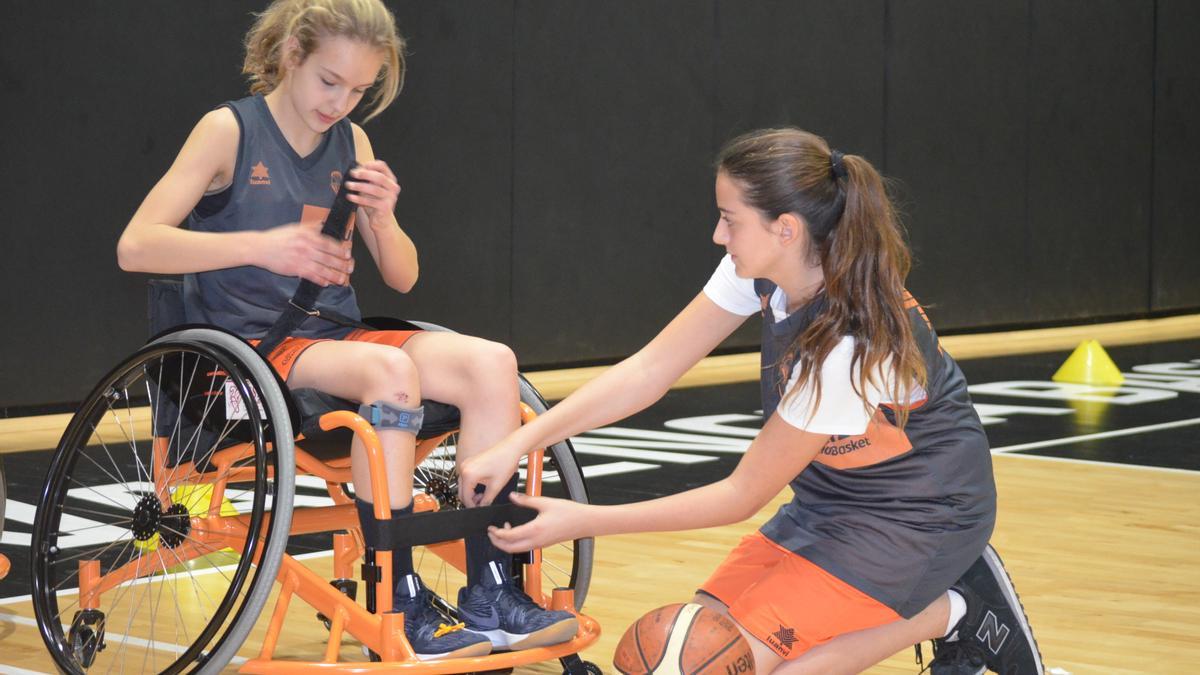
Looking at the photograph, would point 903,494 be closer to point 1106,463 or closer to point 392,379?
point 392,379

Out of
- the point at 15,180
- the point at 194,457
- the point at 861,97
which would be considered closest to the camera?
the point at 194,457

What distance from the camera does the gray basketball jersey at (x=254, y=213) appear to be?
254 cm

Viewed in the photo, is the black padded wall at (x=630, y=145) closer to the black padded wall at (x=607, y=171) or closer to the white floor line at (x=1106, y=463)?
the black padded wall at (x=607, y=171)

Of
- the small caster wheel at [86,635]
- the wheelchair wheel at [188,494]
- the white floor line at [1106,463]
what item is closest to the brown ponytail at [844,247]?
the wheelchair wheel at [188,494]

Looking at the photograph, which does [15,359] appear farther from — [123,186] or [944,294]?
[944,294]

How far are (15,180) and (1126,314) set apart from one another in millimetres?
7132

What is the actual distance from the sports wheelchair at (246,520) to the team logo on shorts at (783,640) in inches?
11.6

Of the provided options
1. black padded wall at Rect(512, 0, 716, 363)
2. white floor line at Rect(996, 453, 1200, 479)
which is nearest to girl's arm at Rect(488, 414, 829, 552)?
white floor line at Rect(996, 453, 1200, 479)

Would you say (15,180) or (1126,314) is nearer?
(15,180)

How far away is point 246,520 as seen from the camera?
250 cm

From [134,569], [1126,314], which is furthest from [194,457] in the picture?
[1126,314]

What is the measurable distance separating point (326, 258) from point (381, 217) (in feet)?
0.56

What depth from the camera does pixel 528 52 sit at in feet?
22.2

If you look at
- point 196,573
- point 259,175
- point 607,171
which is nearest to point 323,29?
point 259,175
